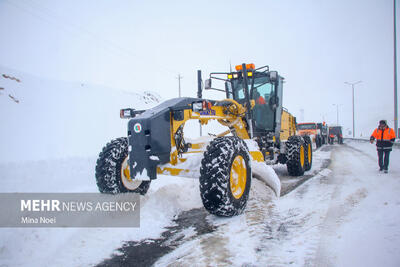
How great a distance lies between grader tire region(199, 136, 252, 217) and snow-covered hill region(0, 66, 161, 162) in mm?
8130

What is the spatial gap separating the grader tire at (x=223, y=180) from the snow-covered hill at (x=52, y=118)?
26.7 ft

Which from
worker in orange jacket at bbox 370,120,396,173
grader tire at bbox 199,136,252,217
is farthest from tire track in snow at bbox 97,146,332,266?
worker in orange jacket at bbox 370,120,396,173

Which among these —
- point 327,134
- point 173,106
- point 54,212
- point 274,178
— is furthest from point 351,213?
point 327,134

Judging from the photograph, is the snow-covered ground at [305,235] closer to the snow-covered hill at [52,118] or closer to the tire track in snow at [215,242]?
the tire track in snow at [215,242]

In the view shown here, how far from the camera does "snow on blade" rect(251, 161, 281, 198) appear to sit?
14.4 feet

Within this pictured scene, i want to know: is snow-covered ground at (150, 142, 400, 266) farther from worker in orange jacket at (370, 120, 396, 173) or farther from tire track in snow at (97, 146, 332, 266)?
worker in orange jacket at (370, 120, 396, 173)

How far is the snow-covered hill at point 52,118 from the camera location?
38.7ft

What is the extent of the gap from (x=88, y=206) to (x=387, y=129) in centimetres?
796

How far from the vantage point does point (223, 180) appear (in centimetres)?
324

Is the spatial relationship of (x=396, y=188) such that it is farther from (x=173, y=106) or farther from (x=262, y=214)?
(x=173, y=106)

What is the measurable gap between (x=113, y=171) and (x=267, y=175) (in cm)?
247

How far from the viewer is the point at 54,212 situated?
3.61 meters

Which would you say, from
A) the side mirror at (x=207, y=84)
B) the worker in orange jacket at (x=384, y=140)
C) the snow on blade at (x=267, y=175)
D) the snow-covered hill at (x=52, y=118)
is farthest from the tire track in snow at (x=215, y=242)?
the snow-covered hill at (x=52, y=118)

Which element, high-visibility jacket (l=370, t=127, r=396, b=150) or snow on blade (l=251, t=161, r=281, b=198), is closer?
snow on blade (l=251, t=161, r=281, b=198)
